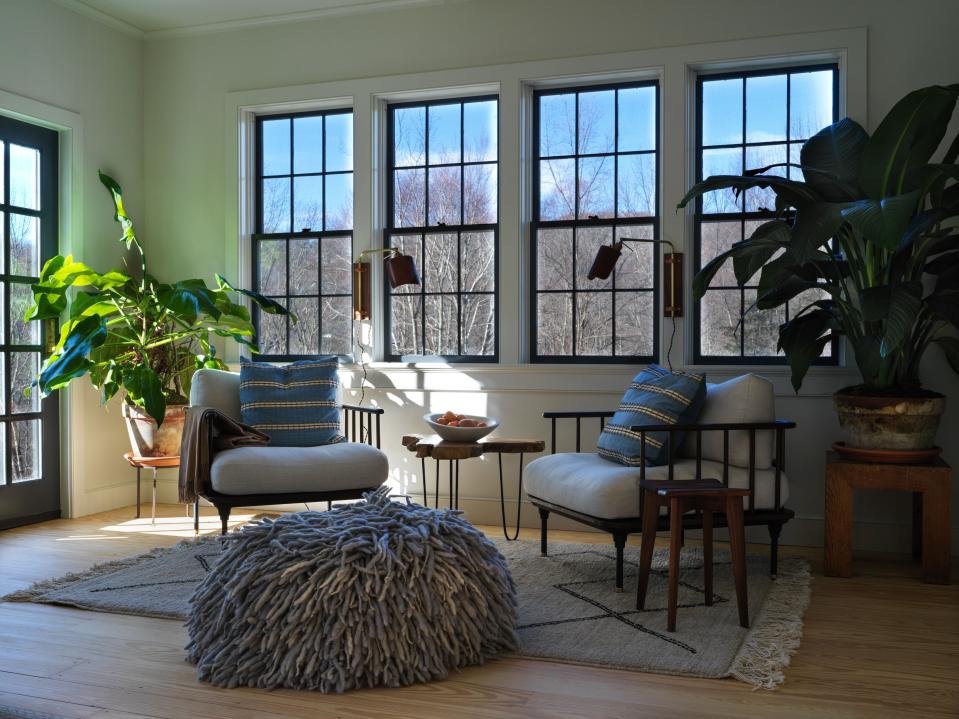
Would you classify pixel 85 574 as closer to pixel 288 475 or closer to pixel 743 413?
pixel 288 475

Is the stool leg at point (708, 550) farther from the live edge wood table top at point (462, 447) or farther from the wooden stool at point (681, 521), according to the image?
the live edge wood table top at point (462, 447)

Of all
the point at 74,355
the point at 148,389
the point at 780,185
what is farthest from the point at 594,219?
the point at 74,355

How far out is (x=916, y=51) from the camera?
4.59 meters

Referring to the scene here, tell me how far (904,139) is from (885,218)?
489 mm

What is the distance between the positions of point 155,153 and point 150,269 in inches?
30.5

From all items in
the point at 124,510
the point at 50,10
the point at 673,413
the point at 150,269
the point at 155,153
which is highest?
the point at 50,10

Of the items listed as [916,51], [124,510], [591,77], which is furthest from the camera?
[124,510]

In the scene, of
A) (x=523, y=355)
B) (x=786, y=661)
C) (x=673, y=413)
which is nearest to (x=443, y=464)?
(x=523, y=355)

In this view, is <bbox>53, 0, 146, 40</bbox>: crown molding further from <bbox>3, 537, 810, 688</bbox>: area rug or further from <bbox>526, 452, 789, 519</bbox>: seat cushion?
<bbox>526, 452, 789, 519</bbox>: seat cushion

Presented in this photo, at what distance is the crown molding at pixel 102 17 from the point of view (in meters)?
5.44

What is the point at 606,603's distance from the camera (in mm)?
3598

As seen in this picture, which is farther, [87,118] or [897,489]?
[87,118]

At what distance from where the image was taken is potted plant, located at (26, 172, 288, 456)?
4.98 metres

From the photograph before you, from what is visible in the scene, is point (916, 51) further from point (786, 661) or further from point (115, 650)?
point (115, 650)
